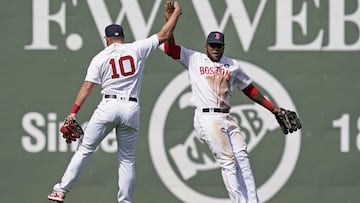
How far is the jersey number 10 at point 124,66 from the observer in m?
9.10

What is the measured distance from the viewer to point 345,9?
Result: 1094cm

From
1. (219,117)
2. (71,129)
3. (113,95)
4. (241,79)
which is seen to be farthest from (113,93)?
(241,79)

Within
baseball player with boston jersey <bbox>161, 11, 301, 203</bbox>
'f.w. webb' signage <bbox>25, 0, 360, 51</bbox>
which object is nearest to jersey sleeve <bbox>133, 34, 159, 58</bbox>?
baseball player with boston jersey <bbox>161, 11, 301, 203</bbox>

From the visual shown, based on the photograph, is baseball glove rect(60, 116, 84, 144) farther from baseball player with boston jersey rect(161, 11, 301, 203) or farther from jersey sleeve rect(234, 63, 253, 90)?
jersey sleeve rect(234, 63, 253, 90)

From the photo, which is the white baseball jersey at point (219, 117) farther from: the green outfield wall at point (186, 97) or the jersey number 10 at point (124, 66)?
the green outfield wall at point (186, 97)

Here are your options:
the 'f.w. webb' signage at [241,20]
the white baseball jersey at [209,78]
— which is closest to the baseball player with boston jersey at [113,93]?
the white baseball jersey at [209,78]

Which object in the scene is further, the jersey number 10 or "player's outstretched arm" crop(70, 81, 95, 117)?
the jersey number 10

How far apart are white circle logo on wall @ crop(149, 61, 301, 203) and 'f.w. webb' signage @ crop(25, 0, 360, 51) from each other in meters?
0.51

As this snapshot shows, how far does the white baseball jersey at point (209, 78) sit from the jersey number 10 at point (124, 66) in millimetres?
565

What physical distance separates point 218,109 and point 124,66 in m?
Result: 1.01

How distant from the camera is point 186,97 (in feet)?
36.3

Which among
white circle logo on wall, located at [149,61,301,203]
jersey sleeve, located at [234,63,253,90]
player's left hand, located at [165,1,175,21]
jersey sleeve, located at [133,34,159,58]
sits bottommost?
white circle logo on wall, located at [149,61,301,203]

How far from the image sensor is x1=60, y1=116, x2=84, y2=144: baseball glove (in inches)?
356

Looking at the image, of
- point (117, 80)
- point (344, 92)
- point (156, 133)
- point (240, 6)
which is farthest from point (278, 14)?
point (117, 80)
